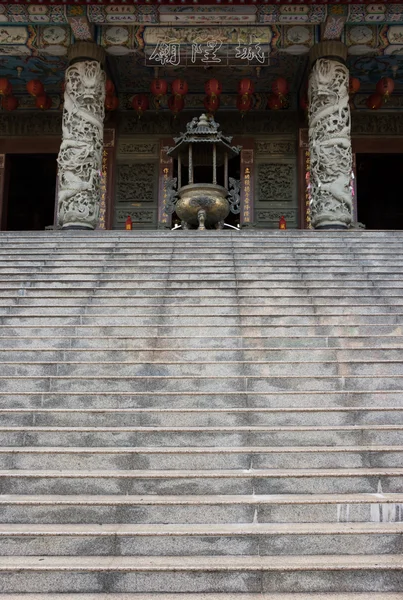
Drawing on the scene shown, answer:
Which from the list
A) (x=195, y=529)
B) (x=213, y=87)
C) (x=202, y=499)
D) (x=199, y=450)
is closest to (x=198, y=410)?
(x=199, y=450)

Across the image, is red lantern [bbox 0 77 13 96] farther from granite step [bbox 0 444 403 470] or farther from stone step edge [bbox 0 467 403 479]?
stone step edge [bbox 0 467 403 479]

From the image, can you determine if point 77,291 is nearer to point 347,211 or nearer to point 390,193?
point 347,211

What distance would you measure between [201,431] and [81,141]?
19.7 feet

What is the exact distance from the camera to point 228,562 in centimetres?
212

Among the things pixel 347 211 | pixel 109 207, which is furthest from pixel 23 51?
pixel 347 211

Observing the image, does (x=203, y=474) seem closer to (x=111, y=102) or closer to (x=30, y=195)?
(x=111, y=102)

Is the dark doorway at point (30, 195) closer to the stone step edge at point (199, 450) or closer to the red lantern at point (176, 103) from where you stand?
the red lantern at point (176, 103)

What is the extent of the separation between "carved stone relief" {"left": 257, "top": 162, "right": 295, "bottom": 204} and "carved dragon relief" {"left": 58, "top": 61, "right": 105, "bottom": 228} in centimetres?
349

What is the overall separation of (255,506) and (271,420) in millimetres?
683

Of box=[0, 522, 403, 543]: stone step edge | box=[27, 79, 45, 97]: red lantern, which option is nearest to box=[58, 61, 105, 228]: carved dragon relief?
box=[27, 79, 45, 97]: red lantern

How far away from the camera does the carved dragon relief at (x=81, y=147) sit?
300 inches

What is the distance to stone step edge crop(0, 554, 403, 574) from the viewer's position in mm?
2057

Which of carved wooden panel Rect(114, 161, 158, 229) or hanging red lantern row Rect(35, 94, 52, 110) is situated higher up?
hanging red lantern row Rect(35, 94, 52, 110)

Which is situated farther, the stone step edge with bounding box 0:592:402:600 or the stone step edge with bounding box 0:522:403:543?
the stone step edge with bounding box 0:522:403:543
